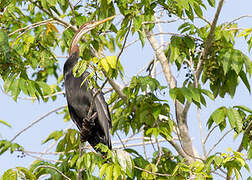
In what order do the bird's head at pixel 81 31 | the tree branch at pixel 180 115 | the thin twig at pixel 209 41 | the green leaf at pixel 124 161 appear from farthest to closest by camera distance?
the tree branch at pixel 180 115, the bird's head at pixel 81 31, the thin twig at pixel 209 41, the green leaf at pixel 124 161

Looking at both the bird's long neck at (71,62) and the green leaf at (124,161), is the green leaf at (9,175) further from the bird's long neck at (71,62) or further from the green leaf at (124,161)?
the bird's long neck at (71,62)

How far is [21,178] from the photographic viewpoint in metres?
3.38

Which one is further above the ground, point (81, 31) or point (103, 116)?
point (81, 31)

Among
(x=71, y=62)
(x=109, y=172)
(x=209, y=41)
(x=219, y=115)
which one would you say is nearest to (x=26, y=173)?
(x=109, y=172)

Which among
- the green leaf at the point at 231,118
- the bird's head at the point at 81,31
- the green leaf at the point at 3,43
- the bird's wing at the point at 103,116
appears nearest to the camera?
the green leaf at the point at 3,43

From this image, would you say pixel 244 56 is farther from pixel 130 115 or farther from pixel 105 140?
pixel 105 140

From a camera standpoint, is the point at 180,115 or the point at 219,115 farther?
the point at 180,115

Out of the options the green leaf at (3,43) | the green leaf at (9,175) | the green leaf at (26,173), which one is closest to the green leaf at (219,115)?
the green leaf at (26,173)

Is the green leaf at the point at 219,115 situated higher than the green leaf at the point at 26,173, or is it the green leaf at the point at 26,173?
the green leaf at the point at 219,115

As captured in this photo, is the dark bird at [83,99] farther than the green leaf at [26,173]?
Yes

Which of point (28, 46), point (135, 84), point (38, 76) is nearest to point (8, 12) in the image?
point (28, 46)

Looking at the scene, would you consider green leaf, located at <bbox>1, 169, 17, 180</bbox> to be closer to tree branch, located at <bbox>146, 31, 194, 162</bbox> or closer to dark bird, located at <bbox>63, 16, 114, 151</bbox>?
dark bird, located at <bbox>63, 16, 114, 151</bbox>

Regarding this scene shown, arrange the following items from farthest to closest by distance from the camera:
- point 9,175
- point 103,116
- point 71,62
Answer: point 71,62 < point 103,116 < point 9,175

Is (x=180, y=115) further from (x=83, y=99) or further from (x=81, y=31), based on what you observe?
(x=81, y=31)
